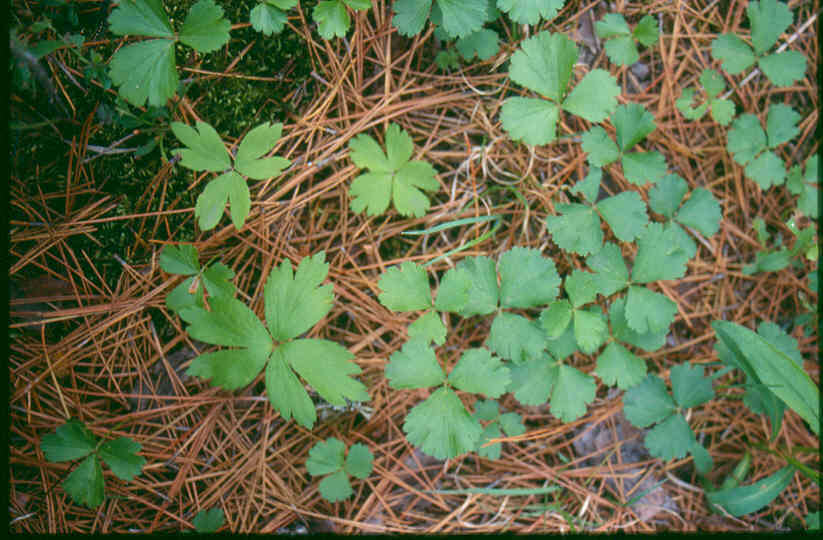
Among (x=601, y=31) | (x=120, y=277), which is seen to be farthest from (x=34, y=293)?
(x=601, y=31)

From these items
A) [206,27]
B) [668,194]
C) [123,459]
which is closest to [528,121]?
[668,194]

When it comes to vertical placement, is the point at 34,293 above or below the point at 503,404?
above

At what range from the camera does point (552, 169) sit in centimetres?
194

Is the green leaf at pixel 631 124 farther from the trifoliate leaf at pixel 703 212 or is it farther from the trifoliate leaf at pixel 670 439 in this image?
the trifoliate leaf at pixel 670 439

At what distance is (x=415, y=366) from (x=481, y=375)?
9.1 inches

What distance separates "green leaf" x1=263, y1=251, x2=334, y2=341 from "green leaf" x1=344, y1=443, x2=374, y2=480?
1.74ft

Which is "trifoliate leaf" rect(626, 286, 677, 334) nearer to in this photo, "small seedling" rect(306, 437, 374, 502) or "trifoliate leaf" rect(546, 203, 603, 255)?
"trifoliate leaf" rect(546, 203, 603, 255)

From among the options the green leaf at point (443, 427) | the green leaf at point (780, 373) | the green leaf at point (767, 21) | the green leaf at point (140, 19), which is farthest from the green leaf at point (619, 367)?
the green leaf at point (140, 19)

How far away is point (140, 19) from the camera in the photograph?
155 cm

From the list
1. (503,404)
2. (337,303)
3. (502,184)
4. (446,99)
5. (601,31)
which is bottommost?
(503,404)

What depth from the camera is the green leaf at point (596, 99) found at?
175 cm

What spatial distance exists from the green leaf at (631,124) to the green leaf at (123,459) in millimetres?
2069

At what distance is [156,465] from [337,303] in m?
0.87

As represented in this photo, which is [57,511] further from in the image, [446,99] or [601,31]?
[601,31]
